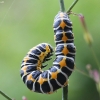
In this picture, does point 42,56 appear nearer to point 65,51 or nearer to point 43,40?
point 65,51

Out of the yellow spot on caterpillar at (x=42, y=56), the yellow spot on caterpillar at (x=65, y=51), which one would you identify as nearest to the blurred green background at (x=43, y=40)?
the yellow spot on caterpillar at (x=42, y=56)

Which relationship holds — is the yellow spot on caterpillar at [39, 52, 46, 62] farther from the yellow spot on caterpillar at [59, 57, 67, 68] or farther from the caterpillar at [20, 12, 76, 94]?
the yellow spot on caterpillar at [59, 57, 67, 68]

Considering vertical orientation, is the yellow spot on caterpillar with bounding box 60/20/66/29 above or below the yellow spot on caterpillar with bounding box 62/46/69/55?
above

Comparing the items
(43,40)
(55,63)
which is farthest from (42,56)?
(43,40)

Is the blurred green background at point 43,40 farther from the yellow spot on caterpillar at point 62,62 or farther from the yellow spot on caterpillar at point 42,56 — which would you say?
the yellow spot on caterpillar at point 62,62

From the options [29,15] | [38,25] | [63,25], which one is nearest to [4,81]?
[38,25]

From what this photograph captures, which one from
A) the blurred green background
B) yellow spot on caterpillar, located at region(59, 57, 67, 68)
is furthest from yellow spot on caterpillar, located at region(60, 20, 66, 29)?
the blurred green background

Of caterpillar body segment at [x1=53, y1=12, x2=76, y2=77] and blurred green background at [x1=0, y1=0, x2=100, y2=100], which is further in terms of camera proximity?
blurred green background at [x1=0, y1=0, x2=100, y2=100]
